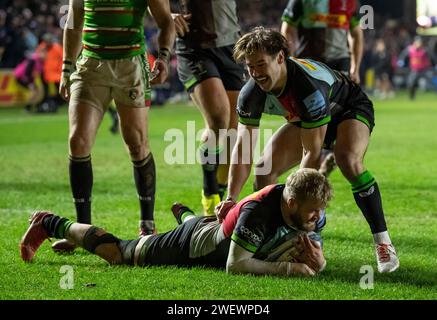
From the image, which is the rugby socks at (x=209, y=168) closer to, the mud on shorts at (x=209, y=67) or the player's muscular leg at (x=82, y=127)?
A: the mud on shorts at (x=209, y=67)

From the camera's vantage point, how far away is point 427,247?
7.15 metres

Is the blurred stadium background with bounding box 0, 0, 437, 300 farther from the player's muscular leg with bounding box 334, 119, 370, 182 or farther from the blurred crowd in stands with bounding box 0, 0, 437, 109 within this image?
the player's muscular leg with bounding box 334, 119, 370, 182

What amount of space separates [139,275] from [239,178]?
104cm

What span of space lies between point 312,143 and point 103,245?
1.49 metres

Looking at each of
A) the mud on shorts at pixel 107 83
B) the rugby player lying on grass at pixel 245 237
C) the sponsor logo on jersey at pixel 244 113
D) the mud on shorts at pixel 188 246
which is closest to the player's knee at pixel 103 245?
the rugby player lying on grass at pixel 245 237

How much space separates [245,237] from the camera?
5750 mm

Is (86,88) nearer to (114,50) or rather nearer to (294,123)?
(114,50)

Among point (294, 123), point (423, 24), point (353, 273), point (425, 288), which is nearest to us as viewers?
point (425, 288)

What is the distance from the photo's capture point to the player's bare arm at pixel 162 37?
6980mm

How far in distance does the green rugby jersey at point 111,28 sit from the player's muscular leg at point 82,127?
407mm

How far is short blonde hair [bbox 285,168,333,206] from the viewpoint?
564 centimetres
